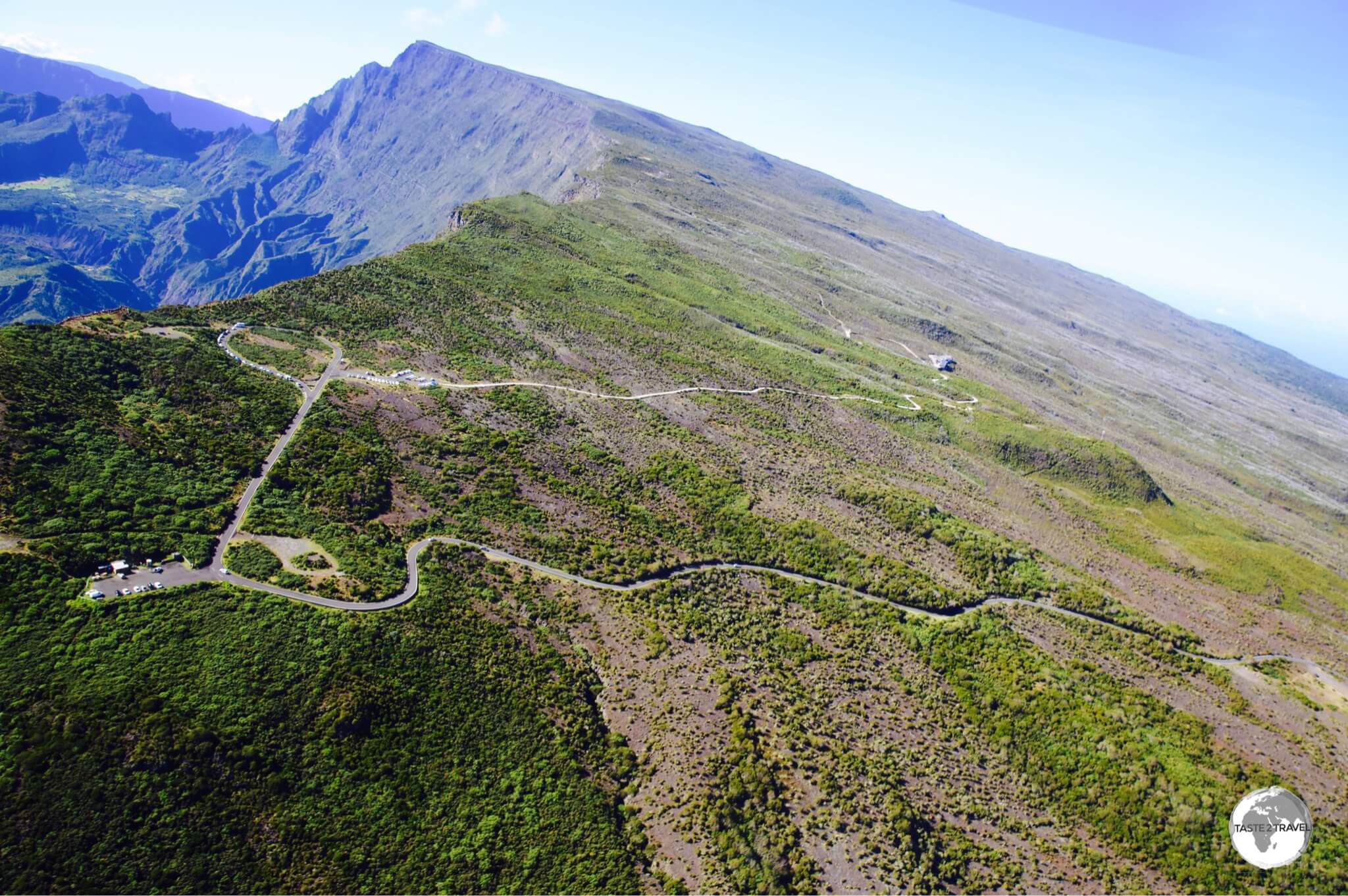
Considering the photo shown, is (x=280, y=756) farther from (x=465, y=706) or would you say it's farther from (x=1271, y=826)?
(x=1271, y=826)

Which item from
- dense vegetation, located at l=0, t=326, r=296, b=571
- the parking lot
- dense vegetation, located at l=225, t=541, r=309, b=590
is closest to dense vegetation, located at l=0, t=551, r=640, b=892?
the parking lot

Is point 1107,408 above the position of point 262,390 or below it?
above

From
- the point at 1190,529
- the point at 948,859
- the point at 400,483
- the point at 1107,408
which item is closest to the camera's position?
the point at 948,859

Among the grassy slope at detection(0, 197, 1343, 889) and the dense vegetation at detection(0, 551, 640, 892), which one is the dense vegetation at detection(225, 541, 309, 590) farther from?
the grassy slope at detection(0, 197, 1343, 889)

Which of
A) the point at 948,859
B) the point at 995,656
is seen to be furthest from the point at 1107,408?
the point at 948,859

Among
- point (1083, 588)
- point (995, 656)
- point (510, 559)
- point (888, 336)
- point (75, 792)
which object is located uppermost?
point (888, 336)

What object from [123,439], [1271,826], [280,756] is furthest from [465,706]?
[1271,826]

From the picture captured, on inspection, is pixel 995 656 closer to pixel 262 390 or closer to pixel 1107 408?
pixel 262 390
